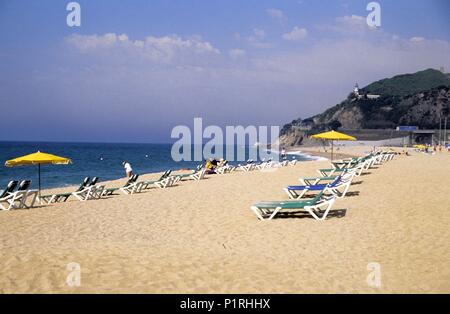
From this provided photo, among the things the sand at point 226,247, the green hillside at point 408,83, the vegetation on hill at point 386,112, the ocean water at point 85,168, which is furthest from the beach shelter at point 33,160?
the green hillside at point 408,83

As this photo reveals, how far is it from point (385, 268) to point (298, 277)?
45.3 inches

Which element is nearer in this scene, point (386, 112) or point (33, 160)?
point (33, 160)

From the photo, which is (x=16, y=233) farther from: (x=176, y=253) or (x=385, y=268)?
(x=385, y=268)

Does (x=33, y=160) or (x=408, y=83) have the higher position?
(x=408, y=83)

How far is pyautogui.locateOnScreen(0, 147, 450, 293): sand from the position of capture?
464 cm

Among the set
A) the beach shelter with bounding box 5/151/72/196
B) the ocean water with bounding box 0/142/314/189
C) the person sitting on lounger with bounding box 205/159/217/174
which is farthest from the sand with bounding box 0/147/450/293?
the ocean water with bounding box 0/142/314/189

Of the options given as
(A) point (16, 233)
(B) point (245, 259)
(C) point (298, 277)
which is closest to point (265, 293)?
(C) point (298, 277)

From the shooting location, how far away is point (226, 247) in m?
6.37

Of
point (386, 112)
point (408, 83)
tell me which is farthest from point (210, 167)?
point (408, 83)

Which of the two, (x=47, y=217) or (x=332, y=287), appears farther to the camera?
(x=47, y=217)

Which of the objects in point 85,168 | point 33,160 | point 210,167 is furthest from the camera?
point 85,168

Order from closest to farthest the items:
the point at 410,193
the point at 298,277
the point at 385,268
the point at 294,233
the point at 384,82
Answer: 1. the point at 298,277
2. the point at 385,268
3. the point at 294,233
4. the point at 410,193
5. the point at 384,82

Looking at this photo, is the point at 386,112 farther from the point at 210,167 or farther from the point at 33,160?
the point at 33,160

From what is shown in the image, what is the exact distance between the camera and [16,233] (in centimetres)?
746
